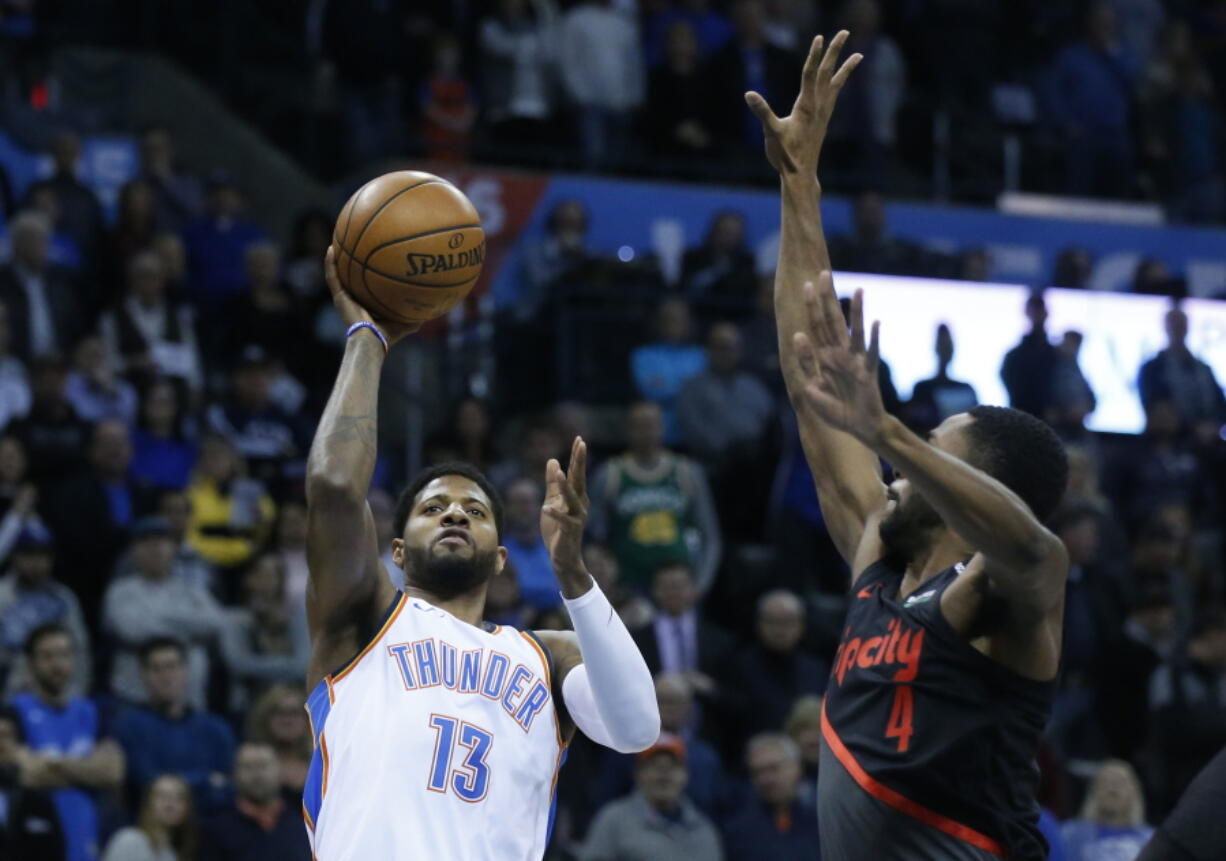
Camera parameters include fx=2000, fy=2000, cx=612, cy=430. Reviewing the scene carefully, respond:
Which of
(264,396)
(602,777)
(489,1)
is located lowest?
(602,777)

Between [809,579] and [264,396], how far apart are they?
3751 mm

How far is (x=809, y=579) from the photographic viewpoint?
13.2 metres

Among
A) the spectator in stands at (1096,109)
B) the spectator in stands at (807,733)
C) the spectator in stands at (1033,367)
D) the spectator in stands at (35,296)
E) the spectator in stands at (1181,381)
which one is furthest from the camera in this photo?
the spectator in stands at (1096,109)

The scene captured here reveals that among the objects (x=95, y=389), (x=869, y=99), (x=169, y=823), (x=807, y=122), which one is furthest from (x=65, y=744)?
(x=869, y=99)

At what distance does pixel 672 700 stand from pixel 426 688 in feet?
18.4

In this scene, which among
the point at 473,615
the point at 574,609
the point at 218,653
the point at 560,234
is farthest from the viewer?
the point at 560,234

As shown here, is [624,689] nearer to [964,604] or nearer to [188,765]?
[964,604]

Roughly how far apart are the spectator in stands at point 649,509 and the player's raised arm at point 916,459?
7776 mm

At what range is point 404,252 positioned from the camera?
5754 mm

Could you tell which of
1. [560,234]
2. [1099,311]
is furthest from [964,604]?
[1099,311]

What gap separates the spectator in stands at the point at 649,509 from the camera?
41.1 ft

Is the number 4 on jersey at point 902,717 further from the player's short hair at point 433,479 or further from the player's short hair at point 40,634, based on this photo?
the player's short hair at point 40,634

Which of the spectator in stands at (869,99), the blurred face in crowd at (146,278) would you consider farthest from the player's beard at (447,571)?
the spectator in stands at (869,99)

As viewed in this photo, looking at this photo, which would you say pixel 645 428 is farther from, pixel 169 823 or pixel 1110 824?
pixel 169 823
